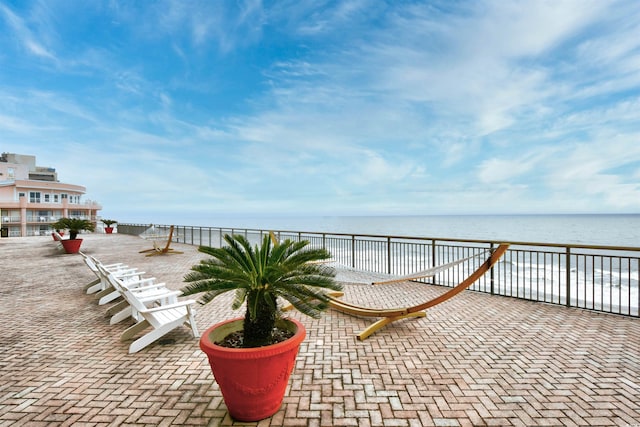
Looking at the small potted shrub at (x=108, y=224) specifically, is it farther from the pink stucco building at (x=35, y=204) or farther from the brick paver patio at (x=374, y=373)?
the brick paver patio at (x=374, y=373)

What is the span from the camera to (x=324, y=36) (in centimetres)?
1692

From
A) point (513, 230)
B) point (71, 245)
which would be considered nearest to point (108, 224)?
point (71, 245)

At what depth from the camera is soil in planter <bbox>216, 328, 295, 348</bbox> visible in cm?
258

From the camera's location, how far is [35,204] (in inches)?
1548

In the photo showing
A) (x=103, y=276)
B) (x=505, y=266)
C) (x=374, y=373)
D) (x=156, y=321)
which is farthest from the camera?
(x=103, y=276)

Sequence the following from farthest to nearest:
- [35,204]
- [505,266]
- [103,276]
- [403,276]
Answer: [35,204] < [103,276] < [403,276] < [505,266]

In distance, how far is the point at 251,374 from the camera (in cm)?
223

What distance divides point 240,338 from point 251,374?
55cm

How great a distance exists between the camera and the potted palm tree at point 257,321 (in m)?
2.23

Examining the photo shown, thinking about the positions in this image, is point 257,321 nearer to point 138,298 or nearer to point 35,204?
point 138,298

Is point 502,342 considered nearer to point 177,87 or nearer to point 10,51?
point 177,87

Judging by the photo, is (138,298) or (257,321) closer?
(257,321)

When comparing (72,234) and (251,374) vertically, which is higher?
(72,234)

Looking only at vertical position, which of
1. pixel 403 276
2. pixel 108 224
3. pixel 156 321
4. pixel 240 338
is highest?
pixel 108 224
